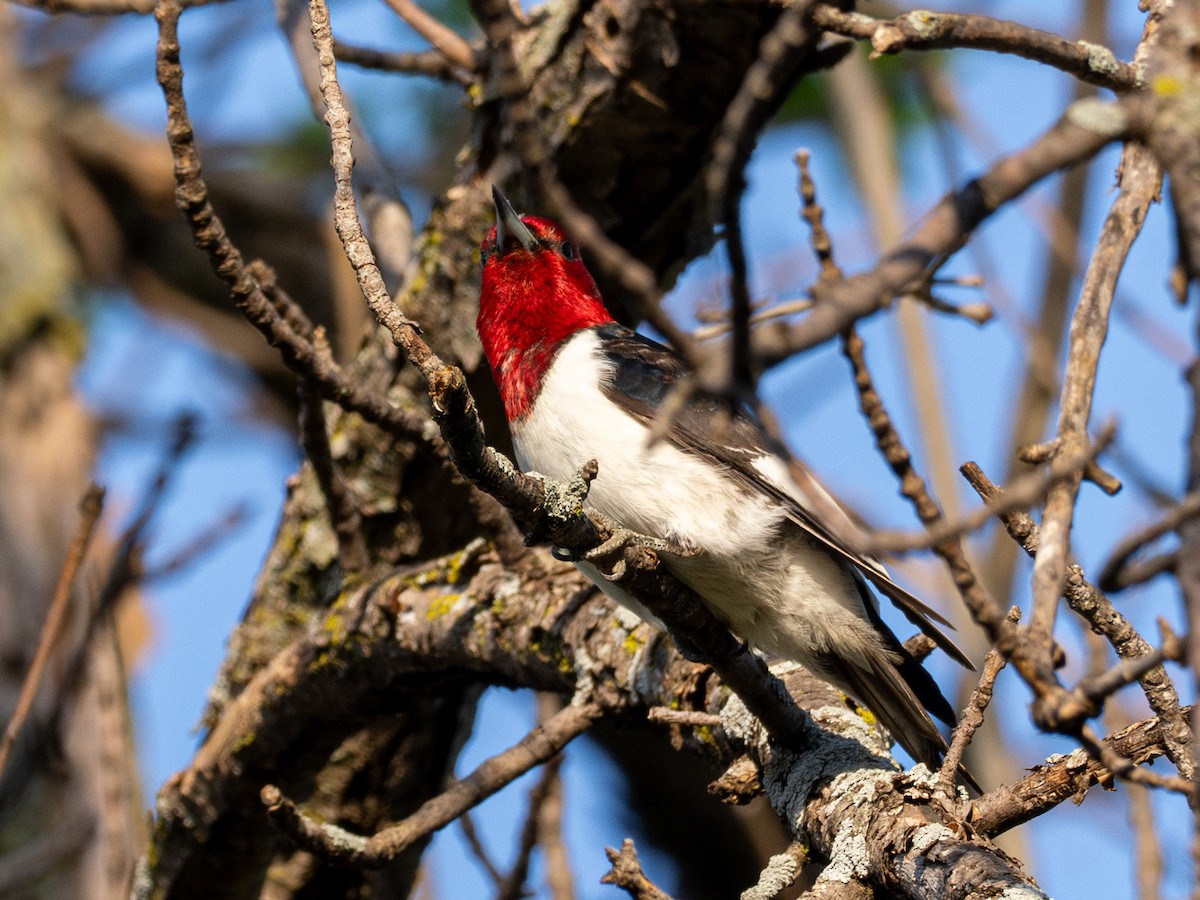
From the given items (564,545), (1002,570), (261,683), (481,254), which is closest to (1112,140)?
(564,545)

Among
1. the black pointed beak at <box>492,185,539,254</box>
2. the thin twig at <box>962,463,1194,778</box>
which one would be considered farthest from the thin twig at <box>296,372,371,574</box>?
the thin twig at <box>962,463,1194,778</box>

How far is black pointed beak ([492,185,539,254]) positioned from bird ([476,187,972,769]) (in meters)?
A: 0.08

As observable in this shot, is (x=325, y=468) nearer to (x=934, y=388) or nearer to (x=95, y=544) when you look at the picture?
(x=934, y=388)

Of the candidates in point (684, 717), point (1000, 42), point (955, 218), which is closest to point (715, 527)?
point (684, 717)

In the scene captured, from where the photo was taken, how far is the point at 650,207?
3812 millimetres

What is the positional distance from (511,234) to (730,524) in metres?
1.17

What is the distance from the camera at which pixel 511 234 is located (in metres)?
3.70

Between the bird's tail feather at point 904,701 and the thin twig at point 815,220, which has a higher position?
the thin twig at point 815,220

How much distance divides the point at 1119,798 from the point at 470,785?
3214mm

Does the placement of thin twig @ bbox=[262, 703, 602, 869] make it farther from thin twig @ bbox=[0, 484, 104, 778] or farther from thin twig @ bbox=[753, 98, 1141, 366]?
thin twig @ bbox=[753, 98, 1141, 366]

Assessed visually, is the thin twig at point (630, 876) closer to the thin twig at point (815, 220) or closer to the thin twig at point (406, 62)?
the thin twig at point (815, 220)

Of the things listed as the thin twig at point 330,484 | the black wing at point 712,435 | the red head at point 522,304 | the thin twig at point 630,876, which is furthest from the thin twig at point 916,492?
the red head at point 522,304

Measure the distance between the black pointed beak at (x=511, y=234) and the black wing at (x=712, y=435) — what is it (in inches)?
15.9

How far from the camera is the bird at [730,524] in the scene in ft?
9.84
